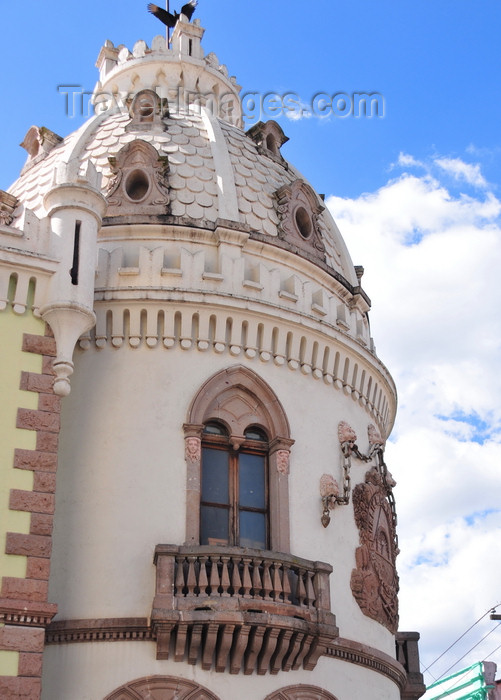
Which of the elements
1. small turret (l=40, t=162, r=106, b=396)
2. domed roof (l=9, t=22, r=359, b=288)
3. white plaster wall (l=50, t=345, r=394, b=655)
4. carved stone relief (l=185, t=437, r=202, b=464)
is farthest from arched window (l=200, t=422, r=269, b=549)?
domed roof (l=9, t=22, r=359, b=288)

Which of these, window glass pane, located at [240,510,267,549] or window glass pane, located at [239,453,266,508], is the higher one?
window glass pane, located at [239,453,266,508]

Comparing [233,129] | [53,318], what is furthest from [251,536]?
[233,129]

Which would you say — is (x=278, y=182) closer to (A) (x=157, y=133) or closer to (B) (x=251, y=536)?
(A) (x=157, y=133)

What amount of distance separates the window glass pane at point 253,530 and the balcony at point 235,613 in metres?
1.18

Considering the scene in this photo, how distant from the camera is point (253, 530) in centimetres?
1927

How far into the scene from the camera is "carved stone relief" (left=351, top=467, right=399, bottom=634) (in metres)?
20.1

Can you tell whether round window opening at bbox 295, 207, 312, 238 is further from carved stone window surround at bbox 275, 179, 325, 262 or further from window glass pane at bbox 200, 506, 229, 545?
window glass pane at bbox 200, 506, 229, 545

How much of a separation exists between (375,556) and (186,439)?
4.77m

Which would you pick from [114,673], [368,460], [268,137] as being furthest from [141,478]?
[268,137]

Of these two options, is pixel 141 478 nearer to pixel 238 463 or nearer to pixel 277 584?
pixel 238 463

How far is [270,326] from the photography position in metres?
20.6

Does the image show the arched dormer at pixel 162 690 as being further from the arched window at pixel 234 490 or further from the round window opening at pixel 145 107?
the round window opening at pixel 145 107

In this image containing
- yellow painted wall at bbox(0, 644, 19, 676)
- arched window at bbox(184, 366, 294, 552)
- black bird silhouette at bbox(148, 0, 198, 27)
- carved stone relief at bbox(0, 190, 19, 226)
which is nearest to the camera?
yellow painted wall at bbox(0, 644, 19, 676)

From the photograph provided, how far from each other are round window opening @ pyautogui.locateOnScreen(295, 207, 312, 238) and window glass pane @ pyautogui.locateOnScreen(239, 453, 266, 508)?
19.7 feet
